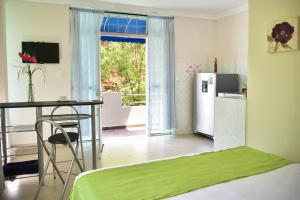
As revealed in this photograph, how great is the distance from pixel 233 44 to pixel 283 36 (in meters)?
2.72

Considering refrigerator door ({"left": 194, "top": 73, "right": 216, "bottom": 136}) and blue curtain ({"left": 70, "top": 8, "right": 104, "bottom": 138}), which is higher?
blue curtain ({"left": 70, "top": 8, "right": 104, "bottom": 138})

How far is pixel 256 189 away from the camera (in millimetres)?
1495

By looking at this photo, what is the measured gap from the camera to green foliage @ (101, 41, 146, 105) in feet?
25.0

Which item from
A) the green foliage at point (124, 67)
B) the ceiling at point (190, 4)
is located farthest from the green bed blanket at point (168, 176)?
the green foliage at point (124, 67)

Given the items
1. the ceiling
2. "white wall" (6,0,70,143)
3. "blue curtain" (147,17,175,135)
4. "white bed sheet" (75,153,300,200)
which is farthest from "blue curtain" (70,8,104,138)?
"white bed sheet" (75,153,300,200)

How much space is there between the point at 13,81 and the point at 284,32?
4.05 meters

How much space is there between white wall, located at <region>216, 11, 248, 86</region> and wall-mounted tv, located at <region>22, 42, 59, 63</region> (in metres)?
3.34

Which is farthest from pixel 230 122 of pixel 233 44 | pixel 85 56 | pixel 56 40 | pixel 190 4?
pixel 56 40

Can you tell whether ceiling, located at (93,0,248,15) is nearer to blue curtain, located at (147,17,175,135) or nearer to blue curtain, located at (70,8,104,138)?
blue curtain, located at (147,17,175,135)

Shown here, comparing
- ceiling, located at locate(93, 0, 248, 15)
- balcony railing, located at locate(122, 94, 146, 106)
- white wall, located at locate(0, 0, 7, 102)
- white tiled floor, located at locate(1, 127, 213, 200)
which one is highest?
ceiling, located at locate(93, 0, 248, 15)

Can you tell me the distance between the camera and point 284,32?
2510 millimetres

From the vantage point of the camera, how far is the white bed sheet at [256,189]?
140 centimetres

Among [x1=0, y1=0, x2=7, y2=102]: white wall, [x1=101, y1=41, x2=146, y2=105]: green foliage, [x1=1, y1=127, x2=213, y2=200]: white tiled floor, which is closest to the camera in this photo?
[x1=1, y1=127, x2=213, y2=200]: white tiled floor

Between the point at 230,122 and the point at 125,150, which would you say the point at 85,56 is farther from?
the point at 230,122
